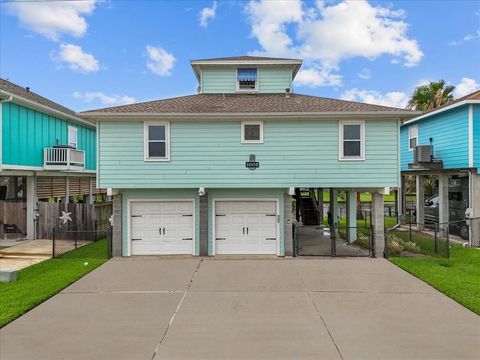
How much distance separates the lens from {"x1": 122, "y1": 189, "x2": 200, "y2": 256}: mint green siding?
13789 mm

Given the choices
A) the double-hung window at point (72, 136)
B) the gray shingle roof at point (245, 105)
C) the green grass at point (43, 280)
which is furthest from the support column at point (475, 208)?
the double-hung window at point (72, 136)

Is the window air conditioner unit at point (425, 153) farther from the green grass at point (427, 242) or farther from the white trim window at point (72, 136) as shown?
the white trim window at point (72, 136)

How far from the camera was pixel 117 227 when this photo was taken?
13664 mm

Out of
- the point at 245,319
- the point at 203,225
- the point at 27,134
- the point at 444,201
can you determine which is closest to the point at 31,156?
the point at 27,134

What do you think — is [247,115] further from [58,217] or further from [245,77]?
[58,217]

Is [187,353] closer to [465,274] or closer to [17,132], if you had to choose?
[465,274]

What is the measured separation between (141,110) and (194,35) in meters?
10.2

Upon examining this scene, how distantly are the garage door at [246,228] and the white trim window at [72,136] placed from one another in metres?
11.0

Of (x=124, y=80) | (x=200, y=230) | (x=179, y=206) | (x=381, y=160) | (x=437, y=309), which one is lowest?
(x=437, y=309)

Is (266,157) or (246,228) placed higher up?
(266,157)

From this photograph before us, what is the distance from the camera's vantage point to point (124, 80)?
2597cm

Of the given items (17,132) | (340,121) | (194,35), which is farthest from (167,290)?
(194,35)

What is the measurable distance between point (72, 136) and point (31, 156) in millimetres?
4269

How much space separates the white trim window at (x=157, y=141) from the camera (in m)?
13.3
